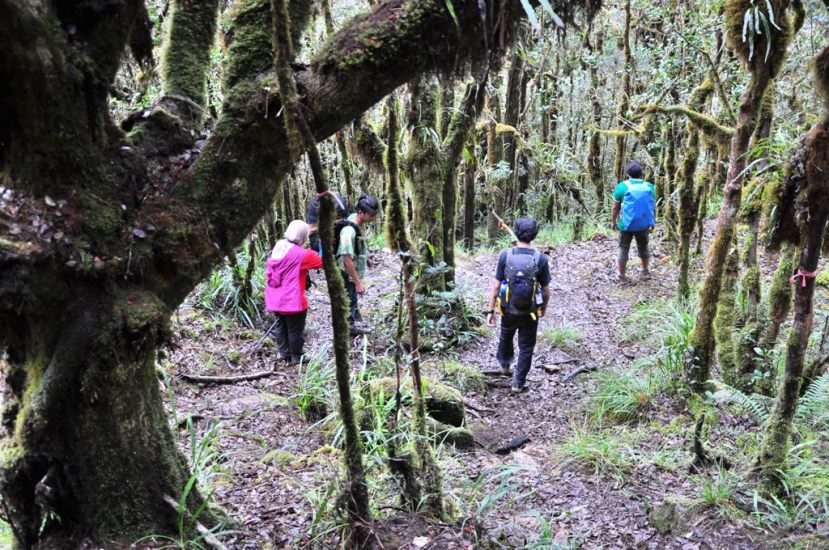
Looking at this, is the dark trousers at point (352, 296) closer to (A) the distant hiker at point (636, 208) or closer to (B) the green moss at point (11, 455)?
(A) the distant hiker at point (636, 208)

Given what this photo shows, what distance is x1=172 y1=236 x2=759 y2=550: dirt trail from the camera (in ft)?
12.3

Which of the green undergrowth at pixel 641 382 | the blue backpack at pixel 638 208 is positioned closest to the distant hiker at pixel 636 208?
the blue backpack at pixel 638 208

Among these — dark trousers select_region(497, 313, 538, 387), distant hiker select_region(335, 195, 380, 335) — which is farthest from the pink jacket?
dark trousers select_region(497, 313, 538, 387)

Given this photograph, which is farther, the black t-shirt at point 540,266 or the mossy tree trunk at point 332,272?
the black t-shirt at point 540,266

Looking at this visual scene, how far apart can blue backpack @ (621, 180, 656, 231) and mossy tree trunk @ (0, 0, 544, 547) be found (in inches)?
287

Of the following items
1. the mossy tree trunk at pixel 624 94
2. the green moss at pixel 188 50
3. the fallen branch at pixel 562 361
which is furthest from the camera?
the mossy tree trunk at pixel 624 94

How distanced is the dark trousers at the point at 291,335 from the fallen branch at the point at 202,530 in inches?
155

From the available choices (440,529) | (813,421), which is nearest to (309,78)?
(440,529)

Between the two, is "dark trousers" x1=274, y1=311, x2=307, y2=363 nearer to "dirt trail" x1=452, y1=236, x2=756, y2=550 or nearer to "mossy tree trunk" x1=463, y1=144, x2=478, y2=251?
"dirt trail" x1=452, y1=236, x2=756, y2=550

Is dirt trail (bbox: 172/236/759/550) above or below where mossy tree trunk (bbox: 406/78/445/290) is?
below

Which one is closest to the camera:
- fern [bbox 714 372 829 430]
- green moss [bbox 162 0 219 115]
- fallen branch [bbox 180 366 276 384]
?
green moss [bbox 162 0 219 115]

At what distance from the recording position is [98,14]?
2.55 meters

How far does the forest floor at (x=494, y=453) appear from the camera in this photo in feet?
11.9

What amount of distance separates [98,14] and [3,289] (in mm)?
1356
